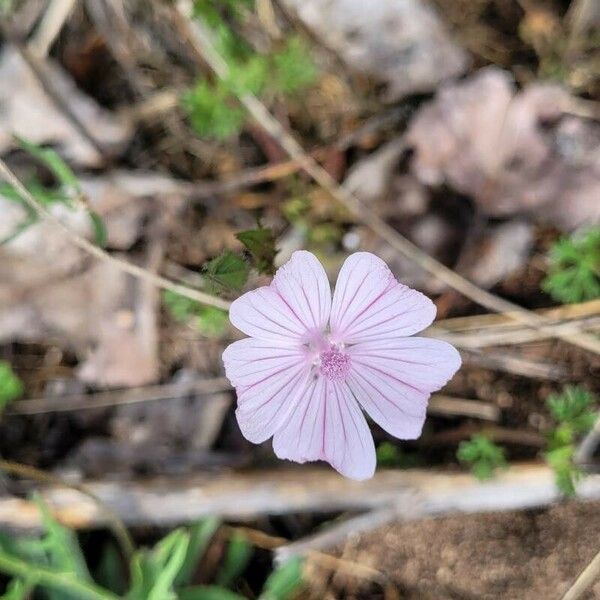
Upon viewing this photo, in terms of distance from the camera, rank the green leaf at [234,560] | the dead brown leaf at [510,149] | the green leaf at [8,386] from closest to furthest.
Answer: the green leaf at [234,560] → the dead brown leaf at [510,149] → the green leaf at [8,386]

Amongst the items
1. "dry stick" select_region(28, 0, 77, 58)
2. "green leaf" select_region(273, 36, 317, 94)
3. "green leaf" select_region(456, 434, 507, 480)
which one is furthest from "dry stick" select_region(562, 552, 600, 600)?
"dry stick" select_region(28, 0, 77, 58)

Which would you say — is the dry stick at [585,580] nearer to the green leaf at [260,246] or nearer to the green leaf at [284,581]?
the green leaf at [284,581]

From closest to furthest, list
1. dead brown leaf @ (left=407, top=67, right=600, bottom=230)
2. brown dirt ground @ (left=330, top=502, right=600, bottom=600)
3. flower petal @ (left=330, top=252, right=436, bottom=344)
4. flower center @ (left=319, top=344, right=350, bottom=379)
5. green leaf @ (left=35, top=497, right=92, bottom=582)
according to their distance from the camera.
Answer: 1. flower petal @ (left=330, top=252, right=436, bottom=344)
2. flower center @ (left=319, top=344, right=350, bottom=379)
3. brown dirt ground @ (left=330, top=502, right=600, bottom=600)
4. green leaf @ (left=35, top=497, right=92, bottom=582)
5. dead brown leaf @ (left=407, top=67, right=600, bottom=230)

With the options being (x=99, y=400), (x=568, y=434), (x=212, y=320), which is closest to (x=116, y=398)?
(x=99, y=400)

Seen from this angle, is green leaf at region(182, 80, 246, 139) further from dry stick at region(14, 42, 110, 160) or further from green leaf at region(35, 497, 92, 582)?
green leaf at region(35, 497, 92, 582)

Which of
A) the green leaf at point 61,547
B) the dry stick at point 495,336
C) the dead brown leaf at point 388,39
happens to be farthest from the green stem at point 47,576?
the dead brown leaf at point 388,39

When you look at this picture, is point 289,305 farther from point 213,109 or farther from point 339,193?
point 213,109
